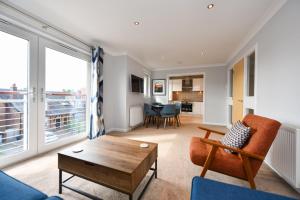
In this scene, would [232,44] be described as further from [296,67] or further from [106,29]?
[106,29]

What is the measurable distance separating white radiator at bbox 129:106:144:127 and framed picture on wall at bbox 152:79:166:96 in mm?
1714

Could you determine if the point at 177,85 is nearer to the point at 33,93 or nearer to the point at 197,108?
the point at 197,108

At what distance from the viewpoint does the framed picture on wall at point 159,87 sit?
6.12 metres

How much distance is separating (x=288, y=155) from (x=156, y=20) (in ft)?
8.45

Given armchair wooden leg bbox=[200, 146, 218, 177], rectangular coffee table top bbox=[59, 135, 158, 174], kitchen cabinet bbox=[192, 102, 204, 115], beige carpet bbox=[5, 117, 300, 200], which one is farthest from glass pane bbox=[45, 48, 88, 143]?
kitchen cabinet bbox=[192, 102, 204, 115]

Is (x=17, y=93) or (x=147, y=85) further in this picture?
(x=147, y=85)

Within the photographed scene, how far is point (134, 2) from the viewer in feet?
6.18

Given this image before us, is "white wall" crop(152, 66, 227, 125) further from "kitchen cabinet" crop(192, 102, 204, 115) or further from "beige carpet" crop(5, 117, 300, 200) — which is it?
"beige carpet" crop(5, 117, 300, 200)

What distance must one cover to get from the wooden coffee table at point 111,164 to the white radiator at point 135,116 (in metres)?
2.45

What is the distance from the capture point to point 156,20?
2.32m

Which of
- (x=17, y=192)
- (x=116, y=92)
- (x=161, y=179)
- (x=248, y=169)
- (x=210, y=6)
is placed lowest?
(x=161, y=179)

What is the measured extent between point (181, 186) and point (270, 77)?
205cm

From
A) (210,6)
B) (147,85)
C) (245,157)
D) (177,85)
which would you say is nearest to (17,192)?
(245,157)

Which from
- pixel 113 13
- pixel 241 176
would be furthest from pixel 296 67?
pixel 113 13
